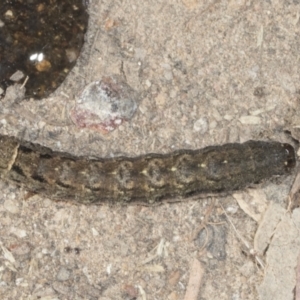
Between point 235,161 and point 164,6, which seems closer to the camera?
point 235,161

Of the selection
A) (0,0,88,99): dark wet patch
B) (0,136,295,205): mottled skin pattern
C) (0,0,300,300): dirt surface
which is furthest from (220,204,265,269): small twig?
(0,0,88,99): dark wet patch

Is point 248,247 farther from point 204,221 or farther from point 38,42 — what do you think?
point 38,42

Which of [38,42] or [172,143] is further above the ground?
[38,42]

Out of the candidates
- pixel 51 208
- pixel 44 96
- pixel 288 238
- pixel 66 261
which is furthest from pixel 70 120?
pixel 288 238

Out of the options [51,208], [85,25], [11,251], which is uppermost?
[85,25]

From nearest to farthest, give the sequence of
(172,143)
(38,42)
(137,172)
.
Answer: (137,172), (38,42), (172,143)

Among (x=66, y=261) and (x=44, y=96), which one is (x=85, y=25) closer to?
(x=44, y=96)

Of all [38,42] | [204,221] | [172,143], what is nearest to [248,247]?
[204,221]

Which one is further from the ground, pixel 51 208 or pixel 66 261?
pixel 51 208
